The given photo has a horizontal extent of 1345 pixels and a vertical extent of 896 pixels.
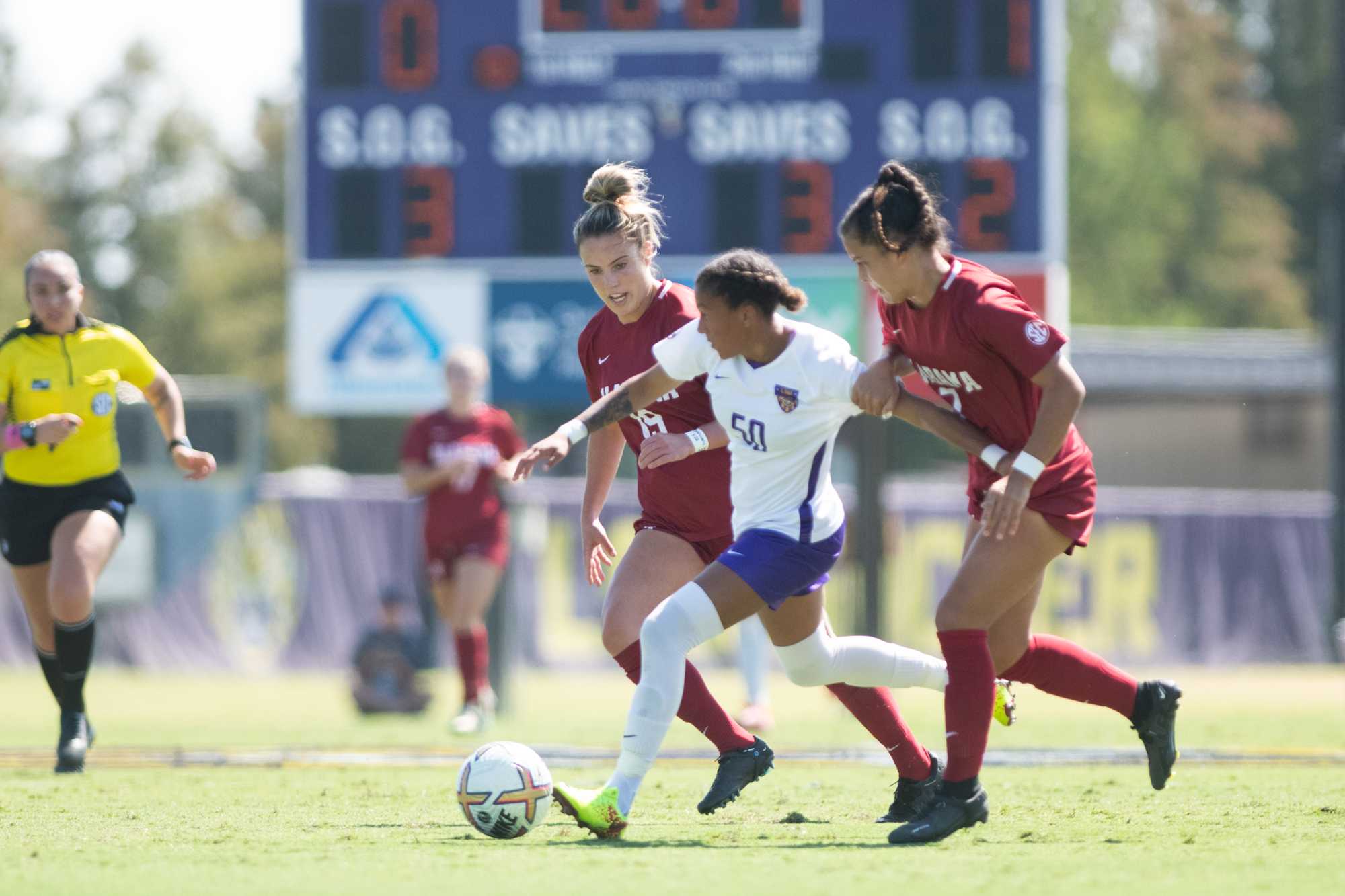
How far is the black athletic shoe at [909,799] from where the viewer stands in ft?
21.1

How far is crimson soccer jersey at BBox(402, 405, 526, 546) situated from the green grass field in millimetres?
1285

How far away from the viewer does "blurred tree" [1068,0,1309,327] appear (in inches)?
2100

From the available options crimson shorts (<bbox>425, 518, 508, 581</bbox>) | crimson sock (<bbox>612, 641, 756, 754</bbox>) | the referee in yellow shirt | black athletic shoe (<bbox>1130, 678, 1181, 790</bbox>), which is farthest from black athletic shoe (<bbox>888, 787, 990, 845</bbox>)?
crimson shorts (<bbox>425, 518, 508, 581</bbox>)

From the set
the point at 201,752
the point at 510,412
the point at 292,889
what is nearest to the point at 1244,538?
the point at 510,412

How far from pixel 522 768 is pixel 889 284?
1942 millimetres

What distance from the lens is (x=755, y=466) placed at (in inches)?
238

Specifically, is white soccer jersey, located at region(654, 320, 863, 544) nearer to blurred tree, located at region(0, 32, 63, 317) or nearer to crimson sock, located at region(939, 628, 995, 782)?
crimson sock, located at region(939, 628, 995, 782)

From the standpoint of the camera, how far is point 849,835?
609 cm

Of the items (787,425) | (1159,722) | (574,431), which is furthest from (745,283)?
(1159,722)

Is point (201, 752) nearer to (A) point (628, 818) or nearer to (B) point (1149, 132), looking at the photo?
(A) point (628, 818)

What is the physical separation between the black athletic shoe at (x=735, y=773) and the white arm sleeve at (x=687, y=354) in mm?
1280

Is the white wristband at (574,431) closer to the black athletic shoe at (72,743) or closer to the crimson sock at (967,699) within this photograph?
the crimson sock at (967,699)

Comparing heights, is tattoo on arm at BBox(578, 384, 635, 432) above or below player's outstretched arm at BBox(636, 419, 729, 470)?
above

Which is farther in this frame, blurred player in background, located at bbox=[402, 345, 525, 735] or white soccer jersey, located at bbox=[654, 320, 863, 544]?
blurred player in background, located at bbox=[402, 345, 525, 735]
